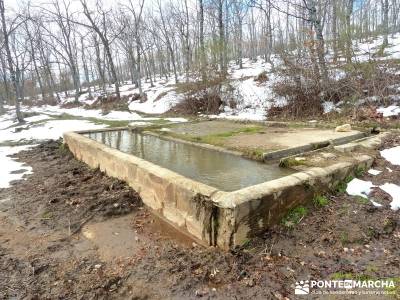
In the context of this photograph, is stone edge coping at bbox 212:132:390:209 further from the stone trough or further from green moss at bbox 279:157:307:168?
green moss at bbox 279:157:307:168

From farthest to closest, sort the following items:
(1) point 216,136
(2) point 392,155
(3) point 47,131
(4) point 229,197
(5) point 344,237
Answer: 1. (3) point 47,131
2. (1) point 216,136
3. (2) point 392,155
4. (5) point 344,237
5. (4) point 229,197

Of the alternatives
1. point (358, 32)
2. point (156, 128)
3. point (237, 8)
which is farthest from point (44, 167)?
point (237, 8)

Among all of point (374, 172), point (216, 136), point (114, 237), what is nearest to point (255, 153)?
point (374, 172)

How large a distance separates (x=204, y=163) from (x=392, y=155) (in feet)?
8.51

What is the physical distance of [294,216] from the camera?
305 centimetres

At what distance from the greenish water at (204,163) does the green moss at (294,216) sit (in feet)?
1.75

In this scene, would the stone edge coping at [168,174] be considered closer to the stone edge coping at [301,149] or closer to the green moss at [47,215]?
the green moss at [47,215]

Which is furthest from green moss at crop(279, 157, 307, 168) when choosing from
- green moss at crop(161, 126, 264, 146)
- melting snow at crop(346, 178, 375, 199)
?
green moss at crop(161, 126, 264, 146)

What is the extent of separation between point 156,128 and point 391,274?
5803 mm

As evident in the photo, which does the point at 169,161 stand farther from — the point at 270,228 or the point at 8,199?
the point at 8,199

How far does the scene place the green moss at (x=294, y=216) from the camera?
297 cm

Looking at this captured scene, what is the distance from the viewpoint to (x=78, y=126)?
10.8 meters

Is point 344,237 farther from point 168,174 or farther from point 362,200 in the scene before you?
point 168,174

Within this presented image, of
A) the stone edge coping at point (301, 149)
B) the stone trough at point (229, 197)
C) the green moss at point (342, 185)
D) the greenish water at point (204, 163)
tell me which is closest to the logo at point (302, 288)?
the stone trough at point (229, 197)
